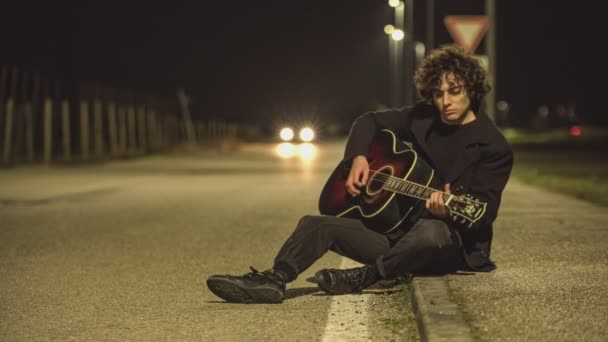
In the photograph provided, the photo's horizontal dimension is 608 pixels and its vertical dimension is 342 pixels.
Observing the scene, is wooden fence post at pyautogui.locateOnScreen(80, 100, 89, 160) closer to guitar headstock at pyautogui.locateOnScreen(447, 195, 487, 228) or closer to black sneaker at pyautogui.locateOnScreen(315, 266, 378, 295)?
black sneaker at pyautogui.locateOnScreen(315, 266, 378, 295)

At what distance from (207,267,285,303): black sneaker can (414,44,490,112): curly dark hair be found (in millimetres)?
1491

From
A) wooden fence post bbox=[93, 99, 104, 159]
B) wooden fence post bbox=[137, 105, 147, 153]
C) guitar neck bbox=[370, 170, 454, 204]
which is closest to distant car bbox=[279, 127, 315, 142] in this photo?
wooden fence post bbox=[137, 105, 147, 153]

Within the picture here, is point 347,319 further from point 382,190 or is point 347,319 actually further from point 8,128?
point 8,128

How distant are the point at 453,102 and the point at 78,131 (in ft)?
98.0

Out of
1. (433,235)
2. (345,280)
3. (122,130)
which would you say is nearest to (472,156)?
(433,235)

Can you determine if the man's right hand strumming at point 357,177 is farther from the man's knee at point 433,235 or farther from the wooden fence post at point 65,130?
the wooden fence post at point 65,130

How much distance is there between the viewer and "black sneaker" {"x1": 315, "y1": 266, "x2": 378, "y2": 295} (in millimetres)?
5891

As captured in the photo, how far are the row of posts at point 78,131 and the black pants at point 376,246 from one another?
22.9 metres

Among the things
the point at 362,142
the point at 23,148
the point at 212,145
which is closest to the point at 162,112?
the point at 212,145

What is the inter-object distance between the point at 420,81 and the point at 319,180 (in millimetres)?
13480

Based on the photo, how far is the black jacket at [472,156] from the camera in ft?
18.3

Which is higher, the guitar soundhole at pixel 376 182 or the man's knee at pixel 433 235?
the guitar soundhole at pixel 376 182

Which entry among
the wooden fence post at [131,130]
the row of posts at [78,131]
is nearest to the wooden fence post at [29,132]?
the row of posts at [78,131]

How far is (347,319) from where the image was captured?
17.9ft
